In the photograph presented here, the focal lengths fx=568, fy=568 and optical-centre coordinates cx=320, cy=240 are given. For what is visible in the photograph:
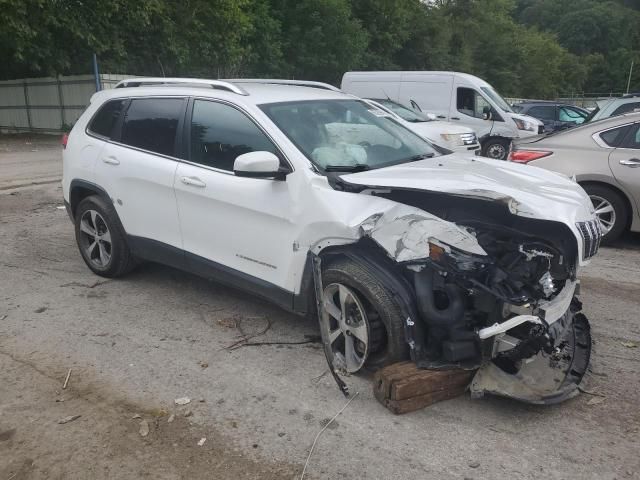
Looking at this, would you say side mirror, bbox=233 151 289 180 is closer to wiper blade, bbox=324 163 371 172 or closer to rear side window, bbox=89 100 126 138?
wiper blade, bbox=324 163 371 172

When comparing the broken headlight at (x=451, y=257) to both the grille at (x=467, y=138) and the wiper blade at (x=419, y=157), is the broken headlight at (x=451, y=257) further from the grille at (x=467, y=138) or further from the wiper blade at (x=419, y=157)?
the grille at (x=467, y=138)

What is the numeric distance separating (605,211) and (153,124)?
5.15 metres

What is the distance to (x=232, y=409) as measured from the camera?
10.9 feet

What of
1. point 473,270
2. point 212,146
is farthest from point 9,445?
point 473,270

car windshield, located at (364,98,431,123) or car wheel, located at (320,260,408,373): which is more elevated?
car windshield, located at (364,98,431,123)

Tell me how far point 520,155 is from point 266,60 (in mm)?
22887

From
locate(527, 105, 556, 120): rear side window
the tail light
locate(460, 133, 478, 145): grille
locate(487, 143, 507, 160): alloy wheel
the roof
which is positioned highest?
the roof

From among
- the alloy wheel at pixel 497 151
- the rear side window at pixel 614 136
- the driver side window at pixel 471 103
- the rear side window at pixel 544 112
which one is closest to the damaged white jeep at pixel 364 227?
the rear side window at pixel 614 136

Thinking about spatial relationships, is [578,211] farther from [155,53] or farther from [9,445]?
[155,53]

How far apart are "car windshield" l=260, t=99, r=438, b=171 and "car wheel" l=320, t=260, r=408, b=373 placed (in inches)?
31.9

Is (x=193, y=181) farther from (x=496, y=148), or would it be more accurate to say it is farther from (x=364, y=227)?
(x=496, y=148)

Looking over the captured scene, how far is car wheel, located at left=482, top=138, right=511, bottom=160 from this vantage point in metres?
14.6

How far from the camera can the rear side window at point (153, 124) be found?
4625mm

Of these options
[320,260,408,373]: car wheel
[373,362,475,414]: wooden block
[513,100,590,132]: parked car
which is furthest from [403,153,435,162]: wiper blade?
[513,100,590,132]: parked car
